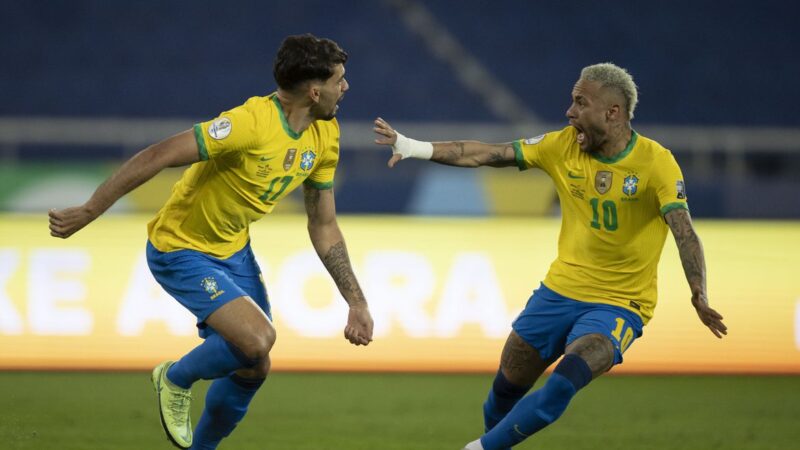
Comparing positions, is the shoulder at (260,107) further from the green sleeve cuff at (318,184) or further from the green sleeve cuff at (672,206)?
the green sleeve cuff at (672,206)

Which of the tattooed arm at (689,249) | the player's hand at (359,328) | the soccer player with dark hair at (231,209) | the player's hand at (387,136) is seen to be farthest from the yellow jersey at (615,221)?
the soccer player with dark hair at (231,209)

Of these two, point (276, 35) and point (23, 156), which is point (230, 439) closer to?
point (23, 156)

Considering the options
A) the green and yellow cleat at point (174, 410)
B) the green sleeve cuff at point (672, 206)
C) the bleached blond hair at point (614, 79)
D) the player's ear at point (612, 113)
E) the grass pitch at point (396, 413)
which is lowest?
the grass pitch at point (396, 413)

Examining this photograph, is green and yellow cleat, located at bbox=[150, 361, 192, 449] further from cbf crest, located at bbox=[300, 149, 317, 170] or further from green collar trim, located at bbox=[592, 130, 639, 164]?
green collar trim, located at bbox=[592, 130, 639, 164]

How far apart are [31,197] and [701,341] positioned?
19.8 feet

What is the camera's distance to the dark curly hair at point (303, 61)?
18.2ft

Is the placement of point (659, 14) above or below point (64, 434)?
above

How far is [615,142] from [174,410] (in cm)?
243

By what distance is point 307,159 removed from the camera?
18.8 ft

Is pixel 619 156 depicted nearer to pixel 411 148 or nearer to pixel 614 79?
pixel 614 79

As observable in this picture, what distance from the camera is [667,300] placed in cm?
945

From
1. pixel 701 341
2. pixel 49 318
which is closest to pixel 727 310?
pixel 701 341

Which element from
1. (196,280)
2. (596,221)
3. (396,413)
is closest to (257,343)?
(196,280)

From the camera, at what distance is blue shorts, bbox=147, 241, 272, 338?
5.57m
